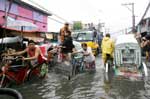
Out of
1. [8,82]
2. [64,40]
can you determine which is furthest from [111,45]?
[8,82]

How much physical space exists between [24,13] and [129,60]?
17850 mm

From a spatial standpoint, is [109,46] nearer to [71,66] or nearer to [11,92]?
[71,66]

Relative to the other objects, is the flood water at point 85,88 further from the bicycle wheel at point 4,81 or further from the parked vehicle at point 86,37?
the parked vehicle at point 86,37

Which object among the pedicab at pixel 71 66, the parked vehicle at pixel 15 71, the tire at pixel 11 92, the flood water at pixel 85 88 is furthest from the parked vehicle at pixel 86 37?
the tire at pixel 11 92

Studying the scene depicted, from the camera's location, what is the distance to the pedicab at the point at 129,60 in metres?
12.1

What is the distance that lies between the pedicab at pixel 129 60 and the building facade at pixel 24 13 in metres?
10.1

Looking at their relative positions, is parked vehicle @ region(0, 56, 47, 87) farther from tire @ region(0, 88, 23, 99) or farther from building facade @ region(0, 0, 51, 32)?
building facade @ region(0, 0, 51, 32)

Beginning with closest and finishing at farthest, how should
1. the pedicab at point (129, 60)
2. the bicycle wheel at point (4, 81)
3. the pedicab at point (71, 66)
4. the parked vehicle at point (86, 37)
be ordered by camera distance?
1. the bicycle wheel at point (4, 81)
2. the pedicab at point (129, 60)
3. the pedicab at point (71, 66)
4. the parked vehicle at point (86, 37)

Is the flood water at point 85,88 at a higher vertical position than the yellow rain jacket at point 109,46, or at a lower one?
lower

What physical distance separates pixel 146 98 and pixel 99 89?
1880 millimetres

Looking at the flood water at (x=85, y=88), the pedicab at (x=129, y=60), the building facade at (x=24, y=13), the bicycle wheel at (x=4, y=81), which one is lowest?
the flood water at (x=85, y=88)

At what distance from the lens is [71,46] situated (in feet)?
46.6

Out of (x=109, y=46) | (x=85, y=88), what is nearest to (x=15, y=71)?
(x=85, y=88)

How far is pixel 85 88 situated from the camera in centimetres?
1033
